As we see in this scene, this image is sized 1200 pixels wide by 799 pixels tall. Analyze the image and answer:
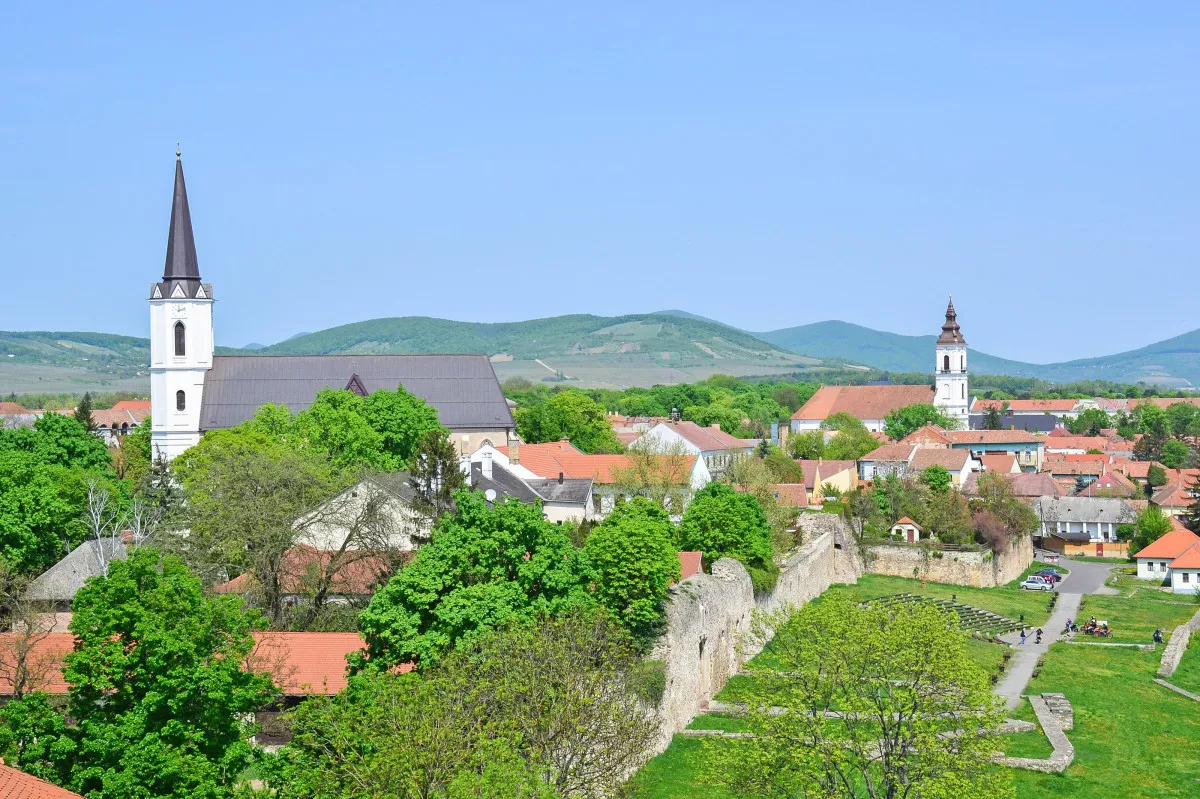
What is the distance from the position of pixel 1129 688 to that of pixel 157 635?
1229 inches

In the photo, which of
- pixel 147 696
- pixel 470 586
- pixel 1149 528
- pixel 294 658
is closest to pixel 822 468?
pixel 1149 528

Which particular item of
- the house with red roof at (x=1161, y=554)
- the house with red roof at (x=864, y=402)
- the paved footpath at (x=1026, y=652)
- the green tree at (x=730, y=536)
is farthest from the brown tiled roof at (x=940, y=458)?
the house with red roof at (x=864, y=402)

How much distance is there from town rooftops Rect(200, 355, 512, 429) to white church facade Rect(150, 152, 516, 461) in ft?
0.18

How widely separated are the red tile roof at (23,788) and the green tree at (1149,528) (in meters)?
70.0

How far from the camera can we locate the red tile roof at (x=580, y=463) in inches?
2562

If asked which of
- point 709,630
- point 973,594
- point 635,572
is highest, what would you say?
point 635,572

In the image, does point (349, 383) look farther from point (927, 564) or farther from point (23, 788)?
point (23, 788)

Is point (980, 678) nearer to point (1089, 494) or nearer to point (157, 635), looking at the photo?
point (157, 635)

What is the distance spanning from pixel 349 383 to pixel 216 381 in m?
7.28

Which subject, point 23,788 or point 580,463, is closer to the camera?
point 23,788

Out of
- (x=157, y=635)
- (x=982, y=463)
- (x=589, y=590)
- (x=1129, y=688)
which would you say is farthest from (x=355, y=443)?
(x=982, y=463)

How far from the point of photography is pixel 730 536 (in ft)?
146

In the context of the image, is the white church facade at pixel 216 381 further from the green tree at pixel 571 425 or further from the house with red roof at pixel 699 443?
the house with red roof at pixel 699 443

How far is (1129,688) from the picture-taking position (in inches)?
1688
